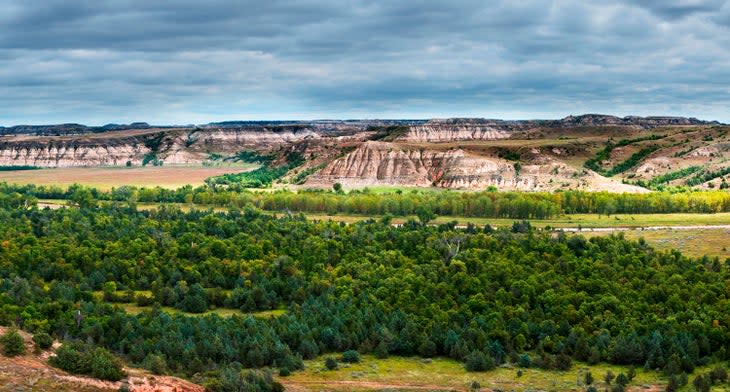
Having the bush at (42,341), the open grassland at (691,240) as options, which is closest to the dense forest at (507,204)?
the open grassland at (691,240)

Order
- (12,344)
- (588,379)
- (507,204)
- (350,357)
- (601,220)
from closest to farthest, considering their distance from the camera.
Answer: (12,344), (588,379), (350,357), (601,220), (507,204)

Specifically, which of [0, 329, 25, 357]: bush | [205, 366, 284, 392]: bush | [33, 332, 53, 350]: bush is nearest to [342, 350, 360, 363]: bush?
[205, 366, 284, 392]: bush

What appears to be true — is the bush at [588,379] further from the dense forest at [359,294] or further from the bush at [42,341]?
the bush at [42,341]

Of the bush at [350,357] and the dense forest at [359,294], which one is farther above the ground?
the dense forest at [359,294]

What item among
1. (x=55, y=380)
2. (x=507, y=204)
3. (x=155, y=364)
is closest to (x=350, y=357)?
(x=155, y=364)

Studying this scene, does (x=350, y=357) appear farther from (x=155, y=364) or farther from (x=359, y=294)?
(x=359, y=294)

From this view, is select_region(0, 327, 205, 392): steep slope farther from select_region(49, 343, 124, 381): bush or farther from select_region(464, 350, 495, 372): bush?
select_region(464, 350, 495, 372): bush
